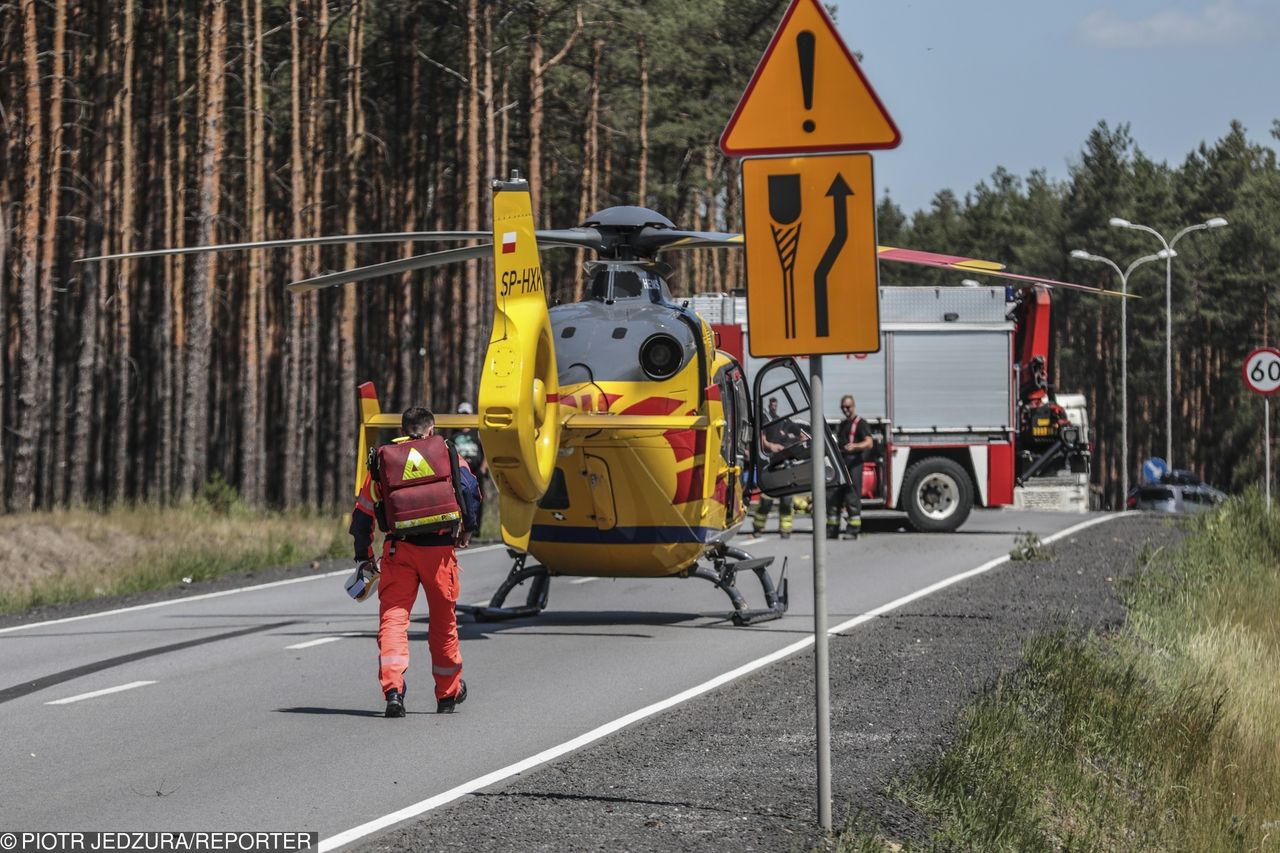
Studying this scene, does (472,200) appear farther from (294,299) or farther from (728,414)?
(728,414)

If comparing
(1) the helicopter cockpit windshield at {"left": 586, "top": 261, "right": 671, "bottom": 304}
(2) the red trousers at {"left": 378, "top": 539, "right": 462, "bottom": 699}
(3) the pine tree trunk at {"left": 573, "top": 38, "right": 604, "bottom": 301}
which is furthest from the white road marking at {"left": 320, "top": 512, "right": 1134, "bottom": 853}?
(3) the pine tree trunk at {"left": 573, "top": 38, "right": 604, "bottom": 301}

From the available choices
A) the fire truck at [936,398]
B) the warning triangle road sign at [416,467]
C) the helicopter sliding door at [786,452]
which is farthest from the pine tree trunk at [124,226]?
the warning triangle road sign at [416,467]

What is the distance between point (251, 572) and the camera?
20859 mm

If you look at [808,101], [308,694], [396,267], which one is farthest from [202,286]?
[808,101]

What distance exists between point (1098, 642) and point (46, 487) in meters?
28.5

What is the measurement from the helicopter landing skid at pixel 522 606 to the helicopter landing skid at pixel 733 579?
4.65ft

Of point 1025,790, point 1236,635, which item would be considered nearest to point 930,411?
point 1236,635

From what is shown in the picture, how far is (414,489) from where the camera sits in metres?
10.3

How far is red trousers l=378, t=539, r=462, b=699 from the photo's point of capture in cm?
1037

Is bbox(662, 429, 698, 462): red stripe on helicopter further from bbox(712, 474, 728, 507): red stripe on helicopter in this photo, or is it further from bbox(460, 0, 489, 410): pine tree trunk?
bbox(460, 0, 489, 410): pine tree trunk

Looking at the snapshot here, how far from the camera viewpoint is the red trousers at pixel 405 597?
10.4m

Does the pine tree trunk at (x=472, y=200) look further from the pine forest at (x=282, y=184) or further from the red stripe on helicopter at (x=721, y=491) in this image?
the red stripe on helicopter at (x=721, y=491)

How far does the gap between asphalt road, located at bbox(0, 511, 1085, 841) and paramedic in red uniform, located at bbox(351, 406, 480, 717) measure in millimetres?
363

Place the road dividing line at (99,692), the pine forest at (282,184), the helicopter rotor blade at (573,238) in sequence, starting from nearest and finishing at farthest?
the road dividing line at (99,692) < the helicopter rotor blade at (573,238) < the pine forest at (282,184)
